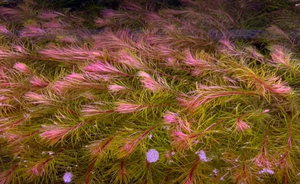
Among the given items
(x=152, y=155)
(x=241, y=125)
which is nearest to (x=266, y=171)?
(x=241, y=125)

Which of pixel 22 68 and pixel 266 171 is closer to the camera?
pixel 266 171

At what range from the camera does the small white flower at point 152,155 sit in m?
0.61

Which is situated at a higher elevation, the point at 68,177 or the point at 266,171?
the point at 266,171

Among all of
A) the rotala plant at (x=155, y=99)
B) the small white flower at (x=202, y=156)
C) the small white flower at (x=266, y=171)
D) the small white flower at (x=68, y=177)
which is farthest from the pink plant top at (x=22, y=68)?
the small white flower at (x=266, y=171)

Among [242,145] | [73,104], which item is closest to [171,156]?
[242,145]

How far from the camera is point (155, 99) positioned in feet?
2.11

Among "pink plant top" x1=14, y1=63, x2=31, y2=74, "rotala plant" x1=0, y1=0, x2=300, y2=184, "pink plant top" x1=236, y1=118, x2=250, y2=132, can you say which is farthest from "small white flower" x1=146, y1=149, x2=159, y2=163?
"pink plant top" x1=14, y1=63, x2=31, y2=74

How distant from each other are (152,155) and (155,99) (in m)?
0.12

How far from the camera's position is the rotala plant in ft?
1.94

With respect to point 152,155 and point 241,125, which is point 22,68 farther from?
point 241,125

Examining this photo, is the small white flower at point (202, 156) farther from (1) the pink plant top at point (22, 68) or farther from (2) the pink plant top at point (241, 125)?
(1) the pink plant top at point (22, 68)

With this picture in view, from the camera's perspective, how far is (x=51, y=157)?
0.64m

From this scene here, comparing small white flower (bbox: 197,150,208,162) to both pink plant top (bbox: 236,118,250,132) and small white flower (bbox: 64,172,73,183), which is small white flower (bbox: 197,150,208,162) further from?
small white flower (bbox: 64,172,73,183)

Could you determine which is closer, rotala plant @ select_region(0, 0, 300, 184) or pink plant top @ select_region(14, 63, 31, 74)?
rotala plant @ select_region(0, 0, 300, 184)
